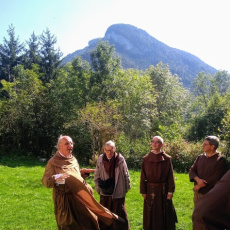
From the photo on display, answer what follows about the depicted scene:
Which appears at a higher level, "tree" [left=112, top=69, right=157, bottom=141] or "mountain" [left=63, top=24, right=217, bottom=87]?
"mountain" [left=63, top=24, right=217, bottom=87]

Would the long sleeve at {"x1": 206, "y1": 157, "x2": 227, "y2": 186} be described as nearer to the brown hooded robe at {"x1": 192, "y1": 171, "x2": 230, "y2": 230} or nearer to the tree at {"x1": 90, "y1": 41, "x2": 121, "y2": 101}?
the brown hooded robe at {"x1": 192, "y1": 171, "x2": 230, "y2": 230}

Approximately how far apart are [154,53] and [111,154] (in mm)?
147525

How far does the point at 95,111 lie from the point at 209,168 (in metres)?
9.90

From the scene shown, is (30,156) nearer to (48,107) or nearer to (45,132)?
(45,132)

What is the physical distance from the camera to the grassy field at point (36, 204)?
18.7ft

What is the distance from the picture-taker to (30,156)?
55.7ft

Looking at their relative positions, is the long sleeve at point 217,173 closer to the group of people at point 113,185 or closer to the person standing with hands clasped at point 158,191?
the group of people at point 113,185

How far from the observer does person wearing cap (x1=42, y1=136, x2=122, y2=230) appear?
407 centimetres

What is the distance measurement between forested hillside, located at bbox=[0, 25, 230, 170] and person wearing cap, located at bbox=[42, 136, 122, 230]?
609cm

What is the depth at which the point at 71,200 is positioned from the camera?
4207 mm

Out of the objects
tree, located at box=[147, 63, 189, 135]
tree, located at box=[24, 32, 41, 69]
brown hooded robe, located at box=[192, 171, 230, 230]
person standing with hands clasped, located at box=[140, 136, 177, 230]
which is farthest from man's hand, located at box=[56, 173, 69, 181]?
tree, located at box=[24, 32, 41, 69]

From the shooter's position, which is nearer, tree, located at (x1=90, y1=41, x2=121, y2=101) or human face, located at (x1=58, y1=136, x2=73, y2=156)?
human face, located at (x1=58, y1=136, x2=73, y2=156)

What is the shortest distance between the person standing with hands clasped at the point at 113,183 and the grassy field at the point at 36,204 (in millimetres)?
865

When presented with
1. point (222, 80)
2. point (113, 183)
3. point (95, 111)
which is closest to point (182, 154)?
point (95, 111)
